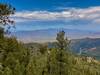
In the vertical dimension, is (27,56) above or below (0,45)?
below

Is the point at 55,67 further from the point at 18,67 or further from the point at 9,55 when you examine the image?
the point at 9,55

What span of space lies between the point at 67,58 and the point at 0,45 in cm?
4238

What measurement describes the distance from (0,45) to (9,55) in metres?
34.4

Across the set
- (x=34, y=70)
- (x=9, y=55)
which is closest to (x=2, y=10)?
(x=9, y=55)

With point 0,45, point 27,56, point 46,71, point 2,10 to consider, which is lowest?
point 46,71

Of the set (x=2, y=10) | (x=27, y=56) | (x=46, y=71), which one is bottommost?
(x=46, y=71)

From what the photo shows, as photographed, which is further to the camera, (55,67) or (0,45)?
(55,67)

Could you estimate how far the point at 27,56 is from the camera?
83375 millimetres

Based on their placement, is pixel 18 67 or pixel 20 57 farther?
pixel 20 57

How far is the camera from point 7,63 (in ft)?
226

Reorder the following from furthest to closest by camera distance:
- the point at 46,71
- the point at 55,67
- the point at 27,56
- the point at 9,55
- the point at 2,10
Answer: the point at 46,71 → the point at 27,56 → the point at 55,67 → the point at 9,55 → the point at 2,10

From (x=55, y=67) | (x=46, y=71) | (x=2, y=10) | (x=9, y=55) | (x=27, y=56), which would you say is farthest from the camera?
(x=46, y=71)

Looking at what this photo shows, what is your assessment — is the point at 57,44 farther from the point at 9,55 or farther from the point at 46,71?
the point at 46,71

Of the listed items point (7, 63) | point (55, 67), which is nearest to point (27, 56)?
point (55, 67)
